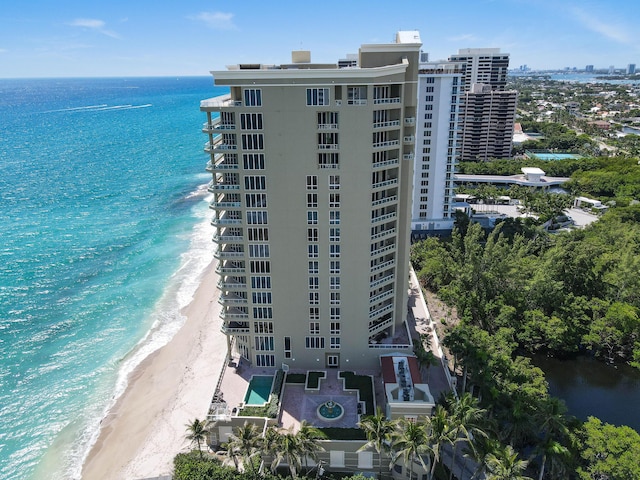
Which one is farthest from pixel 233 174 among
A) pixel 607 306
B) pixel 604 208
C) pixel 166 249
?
pixel 604 208

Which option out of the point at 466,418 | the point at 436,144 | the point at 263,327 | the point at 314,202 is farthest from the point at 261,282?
the point at 436,144

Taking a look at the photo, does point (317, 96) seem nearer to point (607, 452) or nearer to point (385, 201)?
point (385, 201)

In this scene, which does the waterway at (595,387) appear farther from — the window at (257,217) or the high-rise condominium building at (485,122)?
the high-rise condominium building at (485,122)

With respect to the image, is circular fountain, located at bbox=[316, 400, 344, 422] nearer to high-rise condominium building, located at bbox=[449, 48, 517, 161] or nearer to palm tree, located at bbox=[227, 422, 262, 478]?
palm tree, located at bbox=[227, 422, 262, 478]

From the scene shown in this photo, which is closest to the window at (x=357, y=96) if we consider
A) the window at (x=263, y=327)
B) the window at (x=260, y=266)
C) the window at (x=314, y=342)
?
the window at (x=260, y=266)

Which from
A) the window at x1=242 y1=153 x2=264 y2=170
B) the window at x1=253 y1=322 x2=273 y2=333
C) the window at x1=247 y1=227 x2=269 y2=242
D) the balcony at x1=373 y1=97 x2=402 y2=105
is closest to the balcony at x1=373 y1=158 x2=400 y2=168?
the balcony at x1=373 y1=97 x2=402 y2=105
